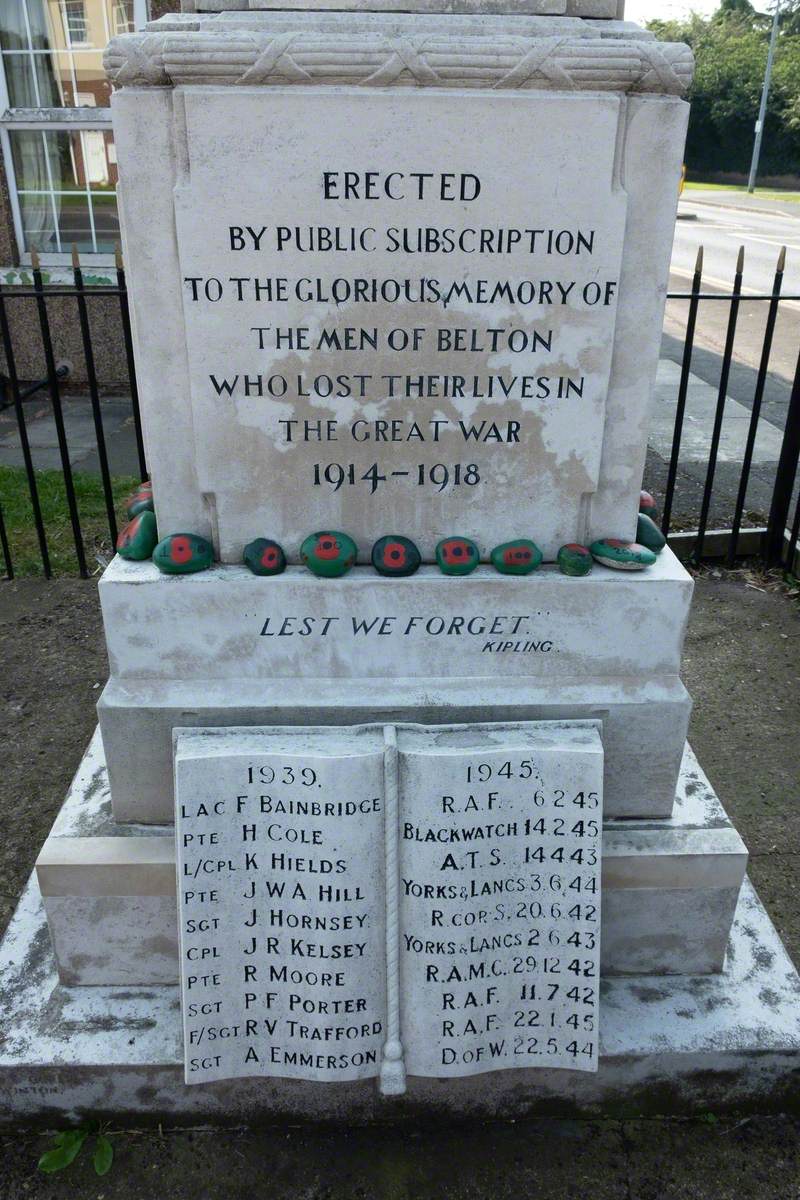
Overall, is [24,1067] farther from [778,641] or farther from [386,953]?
[778,641]

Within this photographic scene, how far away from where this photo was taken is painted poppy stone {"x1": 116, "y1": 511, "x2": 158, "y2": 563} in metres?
2.43

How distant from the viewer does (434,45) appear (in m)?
1.98

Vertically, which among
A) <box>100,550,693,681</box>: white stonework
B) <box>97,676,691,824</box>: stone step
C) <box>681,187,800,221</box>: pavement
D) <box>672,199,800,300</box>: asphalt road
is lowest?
<box>681,187,800,221</box>: pavement

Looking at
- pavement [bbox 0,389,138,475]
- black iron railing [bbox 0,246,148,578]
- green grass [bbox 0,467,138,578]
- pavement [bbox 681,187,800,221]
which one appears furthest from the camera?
pavement [bbox 681,187,800,221]

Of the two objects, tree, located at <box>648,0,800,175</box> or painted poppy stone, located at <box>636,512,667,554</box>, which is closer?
painted poppy stone, located at <box>636,512,667,554</box>

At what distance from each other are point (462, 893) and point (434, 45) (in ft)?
6.12

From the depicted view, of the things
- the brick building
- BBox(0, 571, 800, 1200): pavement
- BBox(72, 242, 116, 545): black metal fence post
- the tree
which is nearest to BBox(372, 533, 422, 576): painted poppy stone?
BBox(0, 571, 800, 1200): pavement

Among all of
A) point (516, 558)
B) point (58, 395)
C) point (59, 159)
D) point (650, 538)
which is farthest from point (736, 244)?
point (516, 558)

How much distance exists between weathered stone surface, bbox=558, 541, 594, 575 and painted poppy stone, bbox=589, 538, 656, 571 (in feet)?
0.11

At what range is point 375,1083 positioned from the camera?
234 centimetres

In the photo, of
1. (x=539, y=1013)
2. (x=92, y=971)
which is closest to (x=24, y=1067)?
(x=92, y=971)

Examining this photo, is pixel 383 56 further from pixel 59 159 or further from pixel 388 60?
pixel 59 159

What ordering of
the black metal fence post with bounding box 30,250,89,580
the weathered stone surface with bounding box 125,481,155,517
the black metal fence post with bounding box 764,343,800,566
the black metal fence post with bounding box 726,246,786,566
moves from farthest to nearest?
the black metal fence post with bounding box 764,343,800,566 < the black metal fence post with bounding box 726,246,786,566 < the black metal fence post with bounding box 30,250,89,580 < the weathered stone surface with bounding box 125,481,155,517

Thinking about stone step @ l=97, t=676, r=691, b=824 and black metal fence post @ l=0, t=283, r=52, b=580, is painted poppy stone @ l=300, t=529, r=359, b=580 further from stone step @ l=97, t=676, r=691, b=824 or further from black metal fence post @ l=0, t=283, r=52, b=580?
black metal fence post @ l=0, t=283, r=52, b=580
